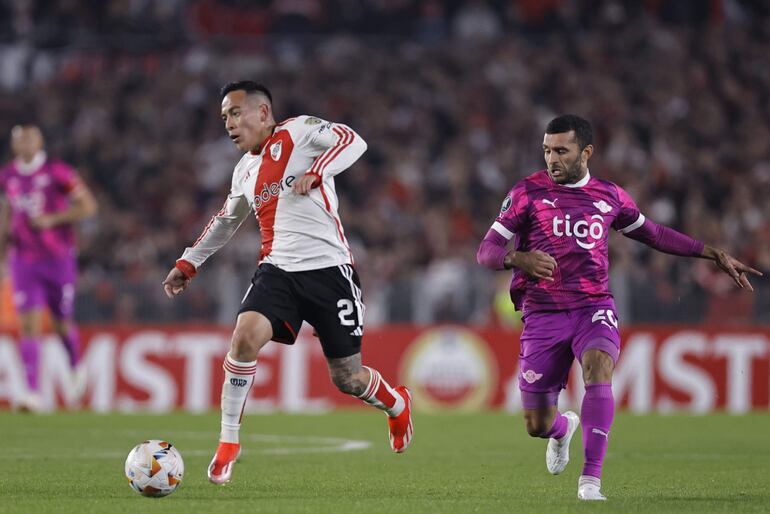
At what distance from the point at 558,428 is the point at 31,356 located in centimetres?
767

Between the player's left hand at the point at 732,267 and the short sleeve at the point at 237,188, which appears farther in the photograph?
the short sleeve at the point at 237,188

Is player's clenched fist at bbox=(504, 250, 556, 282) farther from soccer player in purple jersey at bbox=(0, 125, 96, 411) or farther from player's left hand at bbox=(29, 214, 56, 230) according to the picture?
soccer player in purple jersey at bbox=(0, 125, 96, 411)

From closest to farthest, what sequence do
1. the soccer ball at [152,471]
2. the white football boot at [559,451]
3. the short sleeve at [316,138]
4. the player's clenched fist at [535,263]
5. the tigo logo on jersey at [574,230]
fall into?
→ the soccer ball at [152,471] → the player's clenched fist at [535,263] → the tigo logo on jersey at [574,230] → the short sleeve at [316,138] → the white football boot at [559,451]

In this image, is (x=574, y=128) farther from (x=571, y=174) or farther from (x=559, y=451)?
(x=559, y=451)

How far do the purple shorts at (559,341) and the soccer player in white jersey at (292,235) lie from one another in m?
1.01

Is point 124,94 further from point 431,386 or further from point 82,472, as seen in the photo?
point 82,472

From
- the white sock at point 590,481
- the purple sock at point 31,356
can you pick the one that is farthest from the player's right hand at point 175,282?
the purple sock at point 31,356

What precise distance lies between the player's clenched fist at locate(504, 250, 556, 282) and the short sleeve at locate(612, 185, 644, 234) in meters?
0.80

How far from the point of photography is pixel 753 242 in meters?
18.3

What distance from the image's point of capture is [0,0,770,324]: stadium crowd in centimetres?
1759

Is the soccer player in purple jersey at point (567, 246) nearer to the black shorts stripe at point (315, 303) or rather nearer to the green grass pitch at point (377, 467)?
the green grass pitch at point (377, 467)

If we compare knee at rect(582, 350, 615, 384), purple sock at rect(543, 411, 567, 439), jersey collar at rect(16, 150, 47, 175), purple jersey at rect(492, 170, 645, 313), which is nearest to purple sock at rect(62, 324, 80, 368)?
jersey collar at rect(16, 150, 47, 175)

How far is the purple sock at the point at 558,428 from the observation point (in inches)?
335

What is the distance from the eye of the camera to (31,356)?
1463 centimetres
